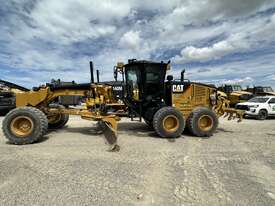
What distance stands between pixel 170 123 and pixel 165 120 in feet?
0.81

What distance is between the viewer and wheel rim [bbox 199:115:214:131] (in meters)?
8.53

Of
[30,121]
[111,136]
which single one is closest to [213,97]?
[111,136]

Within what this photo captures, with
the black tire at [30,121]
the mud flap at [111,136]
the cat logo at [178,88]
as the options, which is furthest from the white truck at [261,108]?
the black tire at [30,121]

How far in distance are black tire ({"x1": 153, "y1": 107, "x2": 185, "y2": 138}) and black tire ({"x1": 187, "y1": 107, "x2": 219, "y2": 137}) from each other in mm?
509

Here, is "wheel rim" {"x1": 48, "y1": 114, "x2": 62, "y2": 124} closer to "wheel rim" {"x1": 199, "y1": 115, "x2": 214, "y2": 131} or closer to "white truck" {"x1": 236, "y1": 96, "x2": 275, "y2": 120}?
"wheel rim" {"x1": 199, "y1": 115, "x2": 214, "y2": 131}

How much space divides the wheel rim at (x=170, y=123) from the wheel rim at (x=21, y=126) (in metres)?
4.03

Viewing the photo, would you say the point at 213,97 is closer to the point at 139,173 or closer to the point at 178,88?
the point at 178,88

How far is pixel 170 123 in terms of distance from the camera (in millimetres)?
8195

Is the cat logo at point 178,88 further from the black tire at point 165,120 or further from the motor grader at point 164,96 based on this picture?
the black tire at point 165,120

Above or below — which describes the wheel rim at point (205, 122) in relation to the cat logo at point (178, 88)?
below

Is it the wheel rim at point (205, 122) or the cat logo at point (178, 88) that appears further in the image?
the cat logo at point (178, 88)

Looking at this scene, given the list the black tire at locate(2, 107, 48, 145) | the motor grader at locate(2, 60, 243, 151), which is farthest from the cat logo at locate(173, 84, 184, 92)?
the black tire at locate(2, 107, 48, 145)

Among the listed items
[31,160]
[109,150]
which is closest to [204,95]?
[109,150]

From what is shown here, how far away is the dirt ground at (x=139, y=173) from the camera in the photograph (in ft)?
11.9
